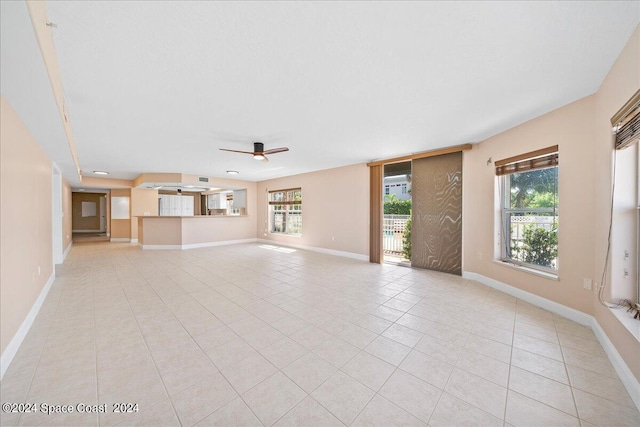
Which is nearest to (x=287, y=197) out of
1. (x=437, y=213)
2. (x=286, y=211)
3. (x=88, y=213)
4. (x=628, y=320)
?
(x=286, y=211)

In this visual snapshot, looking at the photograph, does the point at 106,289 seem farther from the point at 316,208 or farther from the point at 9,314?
the point at 316,208

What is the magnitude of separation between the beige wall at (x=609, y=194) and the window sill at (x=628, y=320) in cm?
4

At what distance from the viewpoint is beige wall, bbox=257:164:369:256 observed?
601cm

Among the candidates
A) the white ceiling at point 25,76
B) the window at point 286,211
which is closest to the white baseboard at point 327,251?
the window at point 286,211

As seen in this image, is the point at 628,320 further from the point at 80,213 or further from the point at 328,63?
the point at 80,213

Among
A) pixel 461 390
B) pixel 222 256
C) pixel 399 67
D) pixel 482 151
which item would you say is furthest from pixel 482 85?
pixel 222 256

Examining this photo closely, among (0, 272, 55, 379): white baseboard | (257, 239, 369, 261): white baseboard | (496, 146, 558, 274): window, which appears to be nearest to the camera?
(0, 272, 55, 379): white baseboard

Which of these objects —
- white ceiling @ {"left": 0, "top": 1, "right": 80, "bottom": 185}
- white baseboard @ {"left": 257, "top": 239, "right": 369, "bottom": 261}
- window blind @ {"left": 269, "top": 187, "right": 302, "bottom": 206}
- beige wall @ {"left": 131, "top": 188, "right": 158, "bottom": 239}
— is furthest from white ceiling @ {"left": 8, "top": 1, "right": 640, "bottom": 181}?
beige wall @ {"left": 131, "top": 188, "right": 158, "bottom": 239}

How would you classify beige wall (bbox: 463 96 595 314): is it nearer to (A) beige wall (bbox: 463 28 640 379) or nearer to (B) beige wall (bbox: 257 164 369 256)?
(A) beige wall (bbox: 463 28 640 379)

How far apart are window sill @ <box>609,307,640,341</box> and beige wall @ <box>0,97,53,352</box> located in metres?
4.80

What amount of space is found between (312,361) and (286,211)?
22.5 feet

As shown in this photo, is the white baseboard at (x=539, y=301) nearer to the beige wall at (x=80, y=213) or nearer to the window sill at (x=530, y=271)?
the window sill at (x=530, y=271)

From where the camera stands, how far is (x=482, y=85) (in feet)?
7.36

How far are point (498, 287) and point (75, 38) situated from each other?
217 inches
